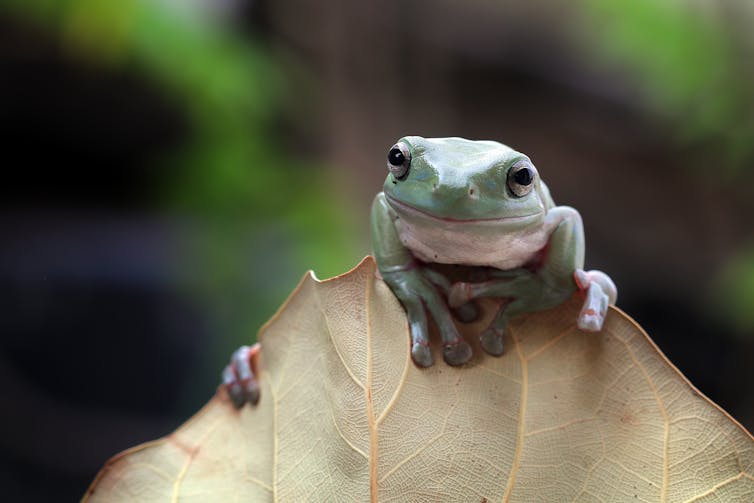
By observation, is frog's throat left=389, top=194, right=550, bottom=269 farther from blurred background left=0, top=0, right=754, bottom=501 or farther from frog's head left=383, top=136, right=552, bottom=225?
blurred background left=0, top=0, right=754, bottom=501

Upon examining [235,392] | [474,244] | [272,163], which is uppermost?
[474,244]

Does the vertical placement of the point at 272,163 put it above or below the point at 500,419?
below

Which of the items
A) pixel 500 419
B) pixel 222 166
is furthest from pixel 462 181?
pixel 222 166

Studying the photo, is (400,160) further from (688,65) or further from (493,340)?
(688,65)

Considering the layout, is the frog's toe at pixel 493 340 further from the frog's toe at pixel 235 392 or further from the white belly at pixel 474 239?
the frog's toe at pixel 235 392

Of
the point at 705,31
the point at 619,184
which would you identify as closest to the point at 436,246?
the point at 705,31

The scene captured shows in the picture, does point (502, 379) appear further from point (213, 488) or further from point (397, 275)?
point (213, 488)
